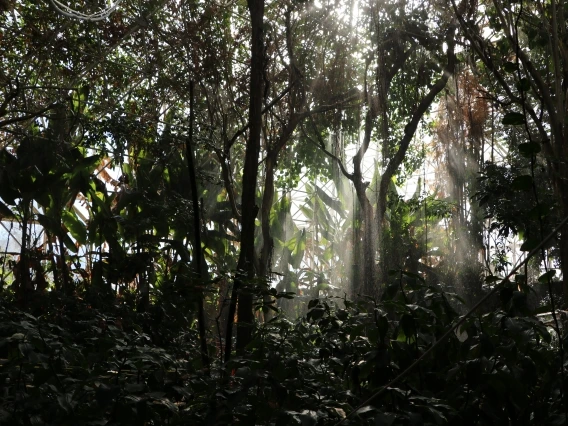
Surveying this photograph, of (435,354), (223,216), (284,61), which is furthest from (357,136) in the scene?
(435,354)

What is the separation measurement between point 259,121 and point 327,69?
5236 millimetres

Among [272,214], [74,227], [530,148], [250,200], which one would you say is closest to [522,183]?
[530,148]

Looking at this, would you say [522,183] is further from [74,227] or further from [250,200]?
[74,227]

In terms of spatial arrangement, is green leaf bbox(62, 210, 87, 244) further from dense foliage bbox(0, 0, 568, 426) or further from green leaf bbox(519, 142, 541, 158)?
green leaf bbox(519, 142, 541, 158)

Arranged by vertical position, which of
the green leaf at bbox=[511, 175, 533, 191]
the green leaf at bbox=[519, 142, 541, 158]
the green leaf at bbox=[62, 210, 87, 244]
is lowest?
the green leaf at bbox=[511, 175, 533, 191]

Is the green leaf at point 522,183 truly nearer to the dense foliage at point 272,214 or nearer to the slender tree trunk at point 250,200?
the dense foliage at point 272,214

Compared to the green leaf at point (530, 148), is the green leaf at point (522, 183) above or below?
below

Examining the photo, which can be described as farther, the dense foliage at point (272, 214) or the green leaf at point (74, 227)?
the green leaf at point (74, 227)

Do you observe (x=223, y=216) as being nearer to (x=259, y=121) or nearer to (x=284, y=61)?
(x=284, y=61)

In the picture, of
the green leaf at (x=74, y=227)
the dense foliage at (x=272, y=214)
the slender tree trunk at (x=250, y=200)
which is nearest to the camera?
the dense foliage at (x=272, y=214)

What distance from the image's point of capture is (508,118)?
124 cm

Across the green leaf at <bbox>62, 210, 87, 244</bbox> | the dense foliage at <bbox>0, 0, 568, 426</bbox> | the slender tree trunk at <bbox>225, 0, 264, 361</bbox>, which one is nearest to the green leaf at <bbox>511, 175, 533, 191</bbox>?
the dense foliage at <bbox>0, 0, 568, 426</bbox>

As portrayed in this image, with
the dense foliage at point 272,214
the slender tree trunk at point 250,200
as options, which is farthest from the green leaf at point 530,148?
the slender tree trunk at point 250,200

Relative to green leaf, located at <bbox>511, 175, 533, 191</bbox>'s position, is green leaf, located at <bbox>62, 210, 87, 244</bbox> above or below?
above
